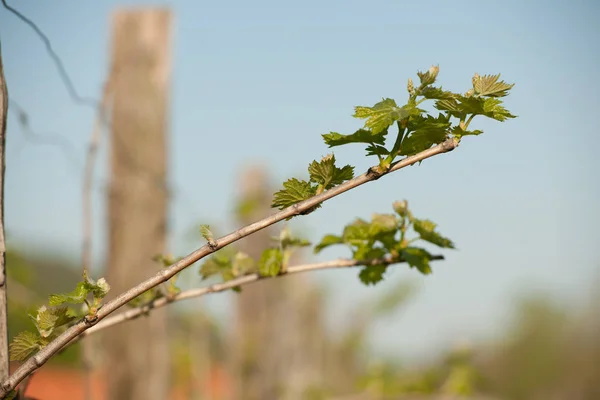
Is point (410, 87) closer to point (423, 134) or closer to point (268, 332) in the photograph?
point (423, 134)

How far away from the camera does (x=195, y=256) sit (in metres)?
0.82

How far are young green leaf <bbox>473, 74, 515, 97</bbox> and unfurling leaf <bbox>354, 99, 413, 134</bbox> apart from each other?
0.12 metres

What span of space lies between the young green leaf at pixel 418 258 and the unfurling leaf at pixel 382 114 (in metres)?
0.42

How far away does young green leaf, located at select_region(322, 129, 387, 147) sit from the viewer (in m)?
0.88

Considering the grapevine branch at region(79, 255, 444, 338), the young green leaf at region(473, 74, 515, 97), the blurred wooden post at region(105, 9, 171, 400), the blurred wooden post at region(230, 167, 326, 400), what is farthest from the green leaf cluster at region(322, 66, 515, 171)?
the blurred wooden post at region(230, 167, 326, 400)

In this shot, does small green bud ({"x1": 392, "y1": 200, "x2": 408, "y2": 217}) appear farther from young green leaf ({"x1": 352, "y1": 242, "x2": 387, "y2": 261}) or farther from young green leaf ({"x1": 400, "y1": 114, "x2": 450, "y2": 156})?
young green leaf ({"x1": 400, "y1": 114, "x2": 450, "y2": 156})

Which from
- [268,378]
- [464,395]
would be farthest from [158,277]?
[268,378]

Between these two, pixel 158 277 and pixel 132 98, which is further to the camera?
pixel 132 98

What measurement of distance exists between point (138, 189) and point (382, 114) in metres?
2.63

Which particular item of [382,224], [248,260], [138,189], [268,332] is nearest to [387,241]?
[382,224]

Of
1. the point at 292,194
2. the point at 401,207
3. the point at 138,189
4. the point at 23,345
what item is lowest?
the point at 23,345

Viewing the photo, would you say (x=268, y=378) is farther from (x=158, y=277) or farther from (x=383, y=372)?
(x=158, y=277)

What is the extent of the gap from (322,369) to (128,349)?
15.9 ft

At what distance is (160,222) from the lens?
3.31m
